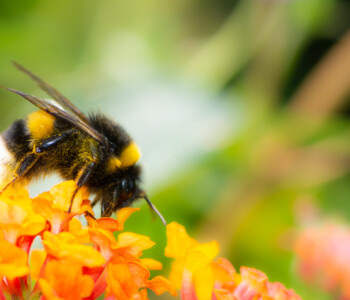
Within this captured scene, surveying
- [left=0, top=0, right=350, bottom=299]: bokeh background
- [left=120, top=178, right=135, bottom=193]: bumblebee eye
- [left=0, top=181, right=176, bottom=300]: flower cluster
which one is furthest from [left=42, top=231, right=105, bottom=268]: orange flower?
[left=0, top=0, right=350, bottom=299]: bokeh background

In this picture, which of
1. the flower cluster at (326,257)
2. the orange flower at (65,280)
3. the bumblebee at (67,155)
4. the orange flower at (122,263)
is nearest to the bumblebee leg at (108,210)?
the bumblebee at (67,155)

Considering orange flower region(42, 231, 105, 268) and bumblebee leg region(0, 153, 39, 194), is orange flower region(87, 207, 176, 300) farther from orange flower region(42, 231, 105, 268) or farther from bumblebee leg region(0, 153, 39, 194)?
bumblebee leg region(0, 153, 39, 194)

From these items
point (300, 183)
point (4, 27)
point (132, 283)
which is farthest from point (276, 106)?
point (132, 283)

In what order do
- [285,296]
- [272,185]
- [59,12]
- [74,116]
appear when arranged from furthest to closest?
[59,12], [272,185], [74,116], [285,296]

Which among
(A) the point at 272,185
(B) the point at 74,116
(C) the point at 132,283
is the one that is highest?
(B) the point at 74,116

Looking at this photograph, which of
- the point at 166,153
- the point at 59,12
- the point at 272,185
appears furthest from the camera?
the point at 59,12

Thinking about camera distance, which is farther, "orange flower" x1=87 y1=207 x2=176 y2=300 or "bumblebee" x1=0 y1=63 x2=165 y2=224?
"bumblebee" x1=0 y1=63 x2=165 y2=224

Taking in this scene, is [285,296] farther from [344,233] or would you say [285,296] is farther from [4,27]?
[4,27]
